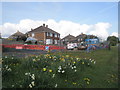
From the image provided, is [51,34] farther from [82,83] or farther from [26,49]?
[82,83]

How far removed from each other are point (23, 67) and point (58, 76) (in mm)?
1714

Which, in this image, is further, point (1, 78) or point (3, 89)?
point (1, 78)

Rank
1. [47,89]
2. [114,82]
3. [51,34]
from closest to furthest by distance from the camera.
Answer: [47,89]
[114,82]
[51,34]

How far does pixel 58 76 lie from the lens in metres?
3.13

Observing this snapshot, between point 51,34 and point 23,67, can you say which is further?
point 51,34

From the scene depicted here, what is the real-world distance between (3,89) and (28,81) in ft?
2.22

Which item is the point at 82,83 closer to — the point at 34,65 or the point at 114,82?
the point at 114,82

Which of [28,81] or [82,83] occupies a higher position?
[28,81]

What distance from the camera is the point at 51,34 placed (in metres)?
38.8

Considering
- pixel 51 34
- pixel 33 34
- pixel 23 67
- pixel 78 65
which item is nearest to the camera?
pixel 23 67

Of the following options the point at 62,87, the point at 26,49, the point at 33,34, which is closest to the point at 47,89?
the point at 62,87

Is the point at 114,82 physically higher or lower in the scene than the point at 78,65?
lower

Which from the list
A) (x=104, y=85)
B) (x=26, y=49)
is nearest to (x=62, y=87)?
(x=104, y=85)

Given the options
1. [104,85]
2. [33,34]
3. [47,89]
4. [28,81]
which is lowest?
[104,85]
